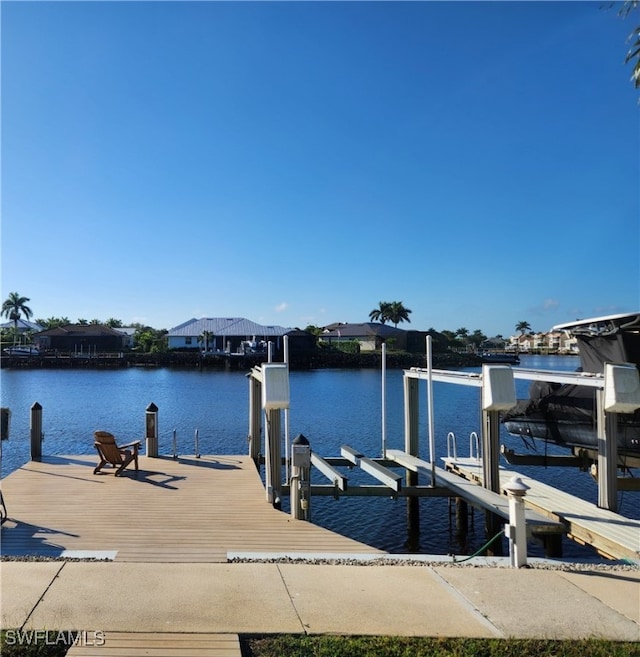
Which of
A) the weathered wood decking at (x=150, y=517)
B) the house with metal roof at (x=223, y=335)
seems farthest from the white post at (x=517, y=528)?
the house with metal roof at (x=223, y=335)

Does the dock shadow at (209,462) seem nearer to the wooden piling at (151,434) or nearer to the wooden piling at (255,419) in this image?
the wooden piling at (151,434)

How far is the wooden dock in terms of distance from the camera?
22.7 feet

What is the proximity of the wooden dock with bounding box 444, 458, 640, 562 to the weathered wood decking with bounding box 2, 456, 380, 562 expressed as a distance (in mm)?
3165

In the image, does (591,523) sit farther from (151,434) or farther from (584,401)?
(151,434)

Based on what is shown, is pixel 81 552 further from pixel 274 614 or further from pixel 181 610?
pixel 274 614

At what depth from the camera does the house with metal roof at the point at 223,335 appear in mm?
95875

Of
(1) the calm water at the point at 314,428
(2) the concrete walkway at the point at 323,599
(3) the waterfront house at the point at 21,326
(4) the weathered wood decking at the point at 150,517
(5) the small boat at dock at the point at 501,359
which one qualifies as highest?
(3) the waterfront house at the point at 21,326

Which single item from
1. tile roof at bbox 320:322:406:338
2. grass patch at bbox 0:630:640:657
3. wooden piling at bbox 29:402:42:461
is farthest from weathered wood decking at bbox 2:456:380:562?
tile roof at bbox 320:322:406:338

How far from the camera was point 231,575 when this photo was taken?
5.50 m

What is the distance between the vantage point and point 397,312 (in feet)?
449

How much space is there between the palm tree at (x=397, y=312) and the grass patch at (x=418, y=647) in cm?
13391

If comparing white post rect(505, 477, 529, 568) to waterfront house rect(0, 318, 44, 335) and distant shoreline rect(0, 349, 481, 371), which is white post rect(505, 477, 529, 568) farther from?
waterfront house rect(0, 318, 44, 335)

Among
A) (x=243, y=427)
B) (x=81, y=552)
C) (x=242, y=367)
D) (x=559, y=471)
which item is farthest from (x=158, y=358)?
(x=81, y=552)

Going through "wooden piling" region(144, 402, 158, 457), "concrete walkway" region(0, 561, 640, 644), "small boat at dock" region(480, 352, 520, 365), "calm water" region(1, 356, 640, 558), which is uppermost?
Result: "small boat at dock" region(480, 352, 520, 365)
